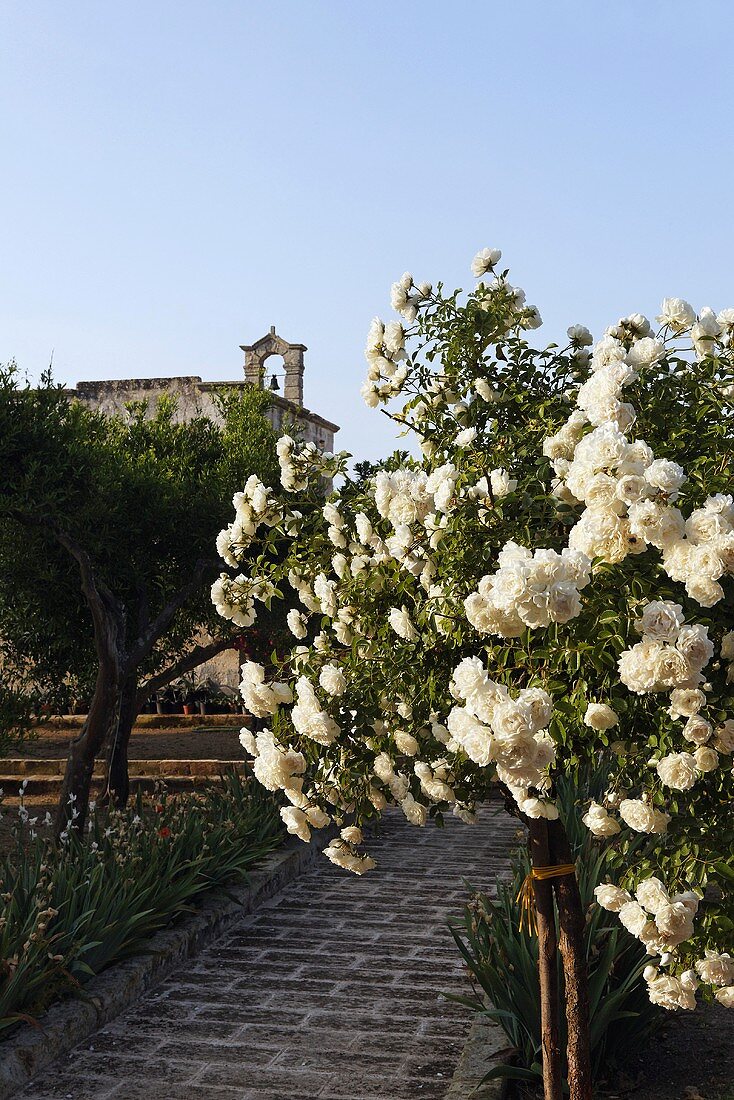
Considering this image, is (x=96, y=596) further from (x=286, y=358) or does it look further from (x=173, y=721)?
(x=286, y=358)

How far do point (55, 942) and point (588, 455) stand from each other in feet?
14.4

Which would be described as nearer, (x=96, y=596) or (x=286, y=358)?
(x=96, y=596)

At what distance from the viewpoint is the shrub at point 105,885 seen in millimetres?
5812

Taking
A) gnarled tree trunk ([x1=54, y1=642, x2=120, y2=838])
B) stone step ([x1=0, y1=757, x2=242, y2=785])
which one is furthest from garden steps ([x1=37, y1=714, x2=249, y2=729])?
gnarled tree trunk ([x1=54, y1=642, x2=120, y2=838])

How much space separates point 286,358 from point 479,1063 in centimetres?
2878

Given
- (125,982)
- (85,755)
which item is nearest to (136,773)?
(85,755)

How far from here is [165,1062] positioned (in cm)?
547

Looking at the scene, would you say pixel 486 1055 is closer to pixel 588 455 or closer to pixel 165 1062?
pixel 165 1062

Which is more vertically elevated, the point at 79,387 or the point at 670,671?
the point at 79,387

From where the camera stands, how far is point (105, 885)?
7.07 m

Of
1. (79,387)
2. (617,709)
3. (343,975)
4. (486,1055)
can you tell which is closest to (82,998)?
(343,975)

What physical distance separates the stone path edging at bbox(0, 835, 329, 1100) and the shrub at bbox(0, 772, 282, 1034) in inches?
3.5

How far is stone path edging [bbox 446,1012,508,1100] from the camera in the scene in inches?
195

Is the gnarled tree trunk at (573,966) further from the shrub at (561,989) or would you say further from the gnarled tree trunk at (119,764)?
the gnarled tree trunk at (119,764)
